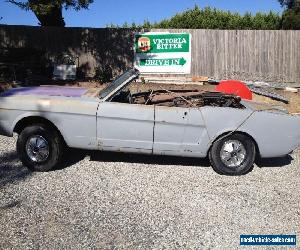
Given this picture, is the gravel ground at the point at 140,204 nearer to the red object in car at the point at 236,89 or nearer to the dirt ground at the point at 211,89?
the red object in car at the point at 236,89

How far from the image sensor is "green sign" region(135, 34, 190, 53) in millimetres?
19094

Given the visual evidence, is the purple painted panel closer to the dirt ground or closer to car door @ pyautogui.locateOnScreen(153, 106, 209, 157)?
car door @ pyautogui.locateOnScreen(153, 106, 209, 157)

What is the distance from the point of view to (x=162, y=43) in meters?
19.1

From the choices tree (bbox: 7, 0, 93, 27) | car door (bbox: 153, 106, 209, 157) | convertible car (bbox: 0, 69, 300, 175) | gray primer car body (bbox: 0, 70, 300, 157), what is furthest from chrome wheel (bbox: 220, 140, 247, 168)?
tree (bbox: 7, 0, 93, 27)

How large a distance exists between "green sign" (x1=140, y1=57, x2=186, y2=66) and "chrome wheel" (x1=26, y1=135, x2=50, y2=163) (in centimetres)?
1264

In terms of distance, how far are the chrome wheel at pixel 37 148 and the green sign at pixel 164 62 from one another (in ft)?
41.5

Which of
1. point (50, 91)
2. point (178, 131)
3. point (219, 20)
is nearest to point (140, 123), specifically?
point (178, 131)

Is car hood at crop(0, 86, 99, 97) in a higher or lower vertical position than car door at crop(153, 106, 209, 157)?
higher

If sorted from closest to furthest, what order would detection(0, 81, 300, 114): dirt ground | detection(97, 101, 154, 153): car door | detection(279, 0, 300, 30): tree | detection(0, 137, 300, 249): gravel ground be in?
detection(0, 137, 300, 249): gravel ground
detection(97, 101, 154, 153): car door
detection(0, 81, 300, 114): dirt ground
detection(279, 0, 300, 30): tree

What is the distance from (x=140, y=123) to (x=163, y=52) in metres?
12.5

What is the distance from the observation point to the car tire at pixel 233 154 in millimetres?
7148

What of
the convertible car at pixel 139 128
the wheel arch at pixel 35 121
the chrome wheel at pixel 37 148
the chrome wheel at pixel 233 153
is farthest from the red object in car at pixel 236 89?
the chrome wheel at pixel 37 148

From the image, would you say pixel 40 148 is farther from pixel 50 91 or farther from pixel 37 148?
pixel 50 91

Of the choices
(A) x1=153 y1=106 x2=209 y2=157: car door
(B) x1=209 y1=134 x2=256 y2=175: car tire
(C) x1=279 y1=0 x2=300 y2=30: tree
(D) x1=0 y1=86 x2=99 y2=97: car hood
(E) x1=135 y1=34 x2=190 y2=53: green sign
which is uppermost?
(C) x1=279 y1=0 x2=300 y2=30: tree
